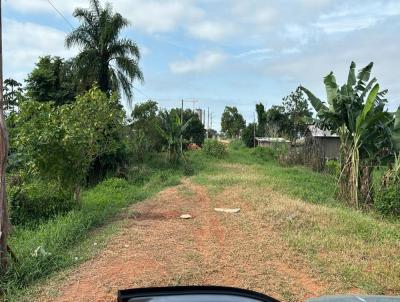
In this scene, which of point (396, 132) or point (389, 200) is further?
point (396, 132)

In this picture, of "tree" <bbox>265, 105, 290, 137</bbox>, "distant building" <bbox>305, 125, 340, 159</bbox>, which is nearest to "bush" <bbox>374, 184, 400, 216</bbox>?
"distant building" <bbox>305, 125, 340, 159</bbox>

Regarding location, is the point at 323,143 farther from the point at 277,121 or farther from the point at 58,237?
the point at 58,237

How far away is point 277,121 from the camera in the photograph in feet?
134

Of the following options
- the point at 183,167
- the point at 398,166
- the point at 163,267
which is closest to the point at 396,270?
the point at 163,267

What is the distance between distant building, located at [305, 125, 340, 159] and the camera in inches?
907

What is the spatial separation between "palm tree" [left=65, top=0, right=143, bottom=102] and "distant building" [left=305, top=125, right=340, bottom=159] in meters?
9.41

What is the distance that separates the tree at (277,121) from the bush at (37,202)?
29.1m

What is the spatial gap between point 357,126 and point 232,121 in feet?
182

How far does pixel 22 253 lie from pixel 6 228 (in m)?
0.87

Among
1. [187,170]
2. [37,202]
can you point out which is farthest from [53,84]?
[37,202]

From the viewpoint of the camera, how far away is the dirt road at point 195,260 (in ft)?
18.1

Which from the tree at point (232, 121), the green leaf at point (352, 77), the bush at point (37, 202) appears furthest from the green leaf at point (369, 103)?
the tree at point (232, 121)

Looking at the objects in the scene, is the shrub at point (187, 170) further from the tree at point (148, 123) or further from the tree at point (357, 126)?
the tree at point (357, 126)

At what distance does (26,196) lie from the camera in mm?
9961
